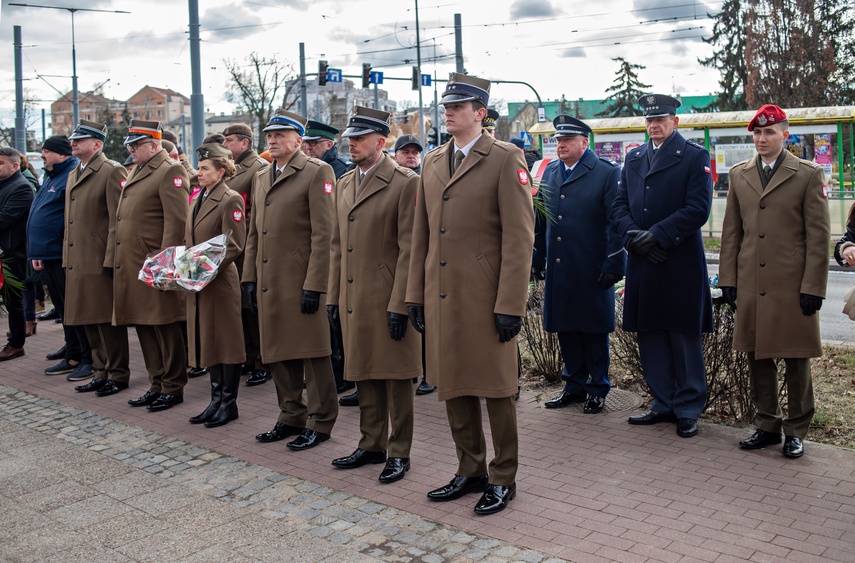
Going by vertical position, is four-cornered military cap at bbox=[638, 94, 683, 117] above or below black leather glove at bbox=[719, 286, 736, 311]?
above

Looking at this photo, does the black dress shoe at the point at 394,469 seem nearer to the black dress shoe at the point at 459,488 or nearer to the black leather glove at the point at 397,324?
the black dress shoe at the point at 459,488

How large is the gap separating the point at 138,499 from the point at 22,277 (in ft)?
18.4

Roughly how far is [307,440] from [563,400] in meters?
2.08

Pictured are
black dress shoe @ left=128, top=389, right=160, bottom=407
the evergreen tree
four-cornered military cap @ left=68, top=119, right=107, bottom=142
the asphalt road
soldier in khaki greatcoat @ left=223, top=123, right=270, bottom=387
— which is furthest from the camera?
the evergreen tree

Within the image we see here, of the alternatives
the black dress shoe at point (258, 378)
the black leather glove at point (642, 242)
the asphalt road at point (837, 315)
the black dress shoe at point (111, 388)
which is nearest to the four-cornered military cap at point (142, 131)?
the black dress shoe at point (111, 388)

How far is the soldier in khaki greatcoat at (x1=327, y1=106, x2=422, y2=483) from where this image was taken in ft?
18.5

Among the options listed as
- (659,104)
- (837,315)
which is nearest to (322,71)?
(837,315)

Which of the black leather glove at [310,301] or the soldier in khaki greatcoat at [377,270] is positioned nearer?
the soldier in khaki greatcoat at [377,270]

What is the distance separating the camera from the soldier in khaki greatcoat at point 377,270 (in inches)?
223

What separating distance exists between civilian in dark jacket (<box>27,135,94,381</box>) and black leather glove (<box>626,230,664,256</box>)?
5503mm

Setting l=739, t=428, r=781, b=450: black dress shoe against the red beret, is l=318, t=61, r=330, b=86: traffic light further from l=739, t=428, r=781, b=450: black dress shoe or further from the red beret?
l=739, t=428, r=781, b=450: black dress shoe

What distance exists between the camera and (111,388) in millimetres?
8242

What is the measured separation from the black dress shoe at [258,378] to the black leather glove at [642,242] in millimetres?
3816

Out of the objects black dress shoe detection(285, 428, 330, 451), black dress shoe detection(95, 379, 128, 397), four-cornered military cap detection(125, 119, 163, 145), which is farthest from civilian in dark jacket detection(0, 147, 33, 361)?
black dress shoe detection(285, 428, 330, 451)
